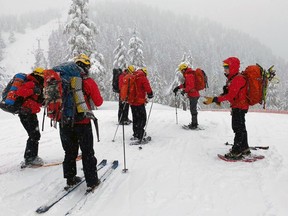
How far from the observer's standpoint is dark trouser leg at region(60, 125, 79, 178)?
544 centimetres

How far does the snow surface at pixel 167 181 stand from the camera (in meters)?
4.90

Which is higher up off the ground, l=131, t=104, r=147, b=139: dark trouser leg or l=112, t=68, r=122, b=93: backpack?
l=112, t=68, r=122, b=93: backpack

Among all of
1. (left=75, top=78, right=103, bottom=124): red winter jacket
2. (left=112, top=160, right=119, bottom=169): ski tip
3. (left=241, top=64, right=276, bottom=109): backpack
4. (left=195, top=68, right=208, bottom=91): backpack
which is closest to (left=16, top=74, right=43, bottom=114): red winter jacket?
(left=75, top=78, right=103, bottom=124): red winter jacket

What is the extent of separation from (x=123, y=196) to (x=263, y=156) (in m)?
3.76

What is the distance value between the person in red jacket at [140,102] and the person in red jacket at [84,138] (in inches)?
139

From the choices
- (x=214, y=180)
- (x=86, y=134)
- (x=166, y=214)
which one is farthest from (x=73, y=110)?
(x=214, y=180)

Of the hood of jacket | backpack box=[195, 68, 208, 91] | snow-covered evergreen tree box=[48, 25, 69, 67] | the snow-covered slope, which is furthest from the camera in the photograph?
the snow-covered slope

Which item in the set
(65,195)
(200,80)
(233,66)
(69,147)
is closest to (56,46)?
(200,80)

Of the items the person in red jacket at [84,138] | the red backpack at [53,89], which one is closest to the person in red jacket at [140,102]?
the person in red jacket at [84,138]

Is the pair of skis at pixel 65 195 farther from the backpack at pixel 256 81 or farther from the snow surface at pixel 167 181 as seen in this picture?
the backpack at pixel 256 81

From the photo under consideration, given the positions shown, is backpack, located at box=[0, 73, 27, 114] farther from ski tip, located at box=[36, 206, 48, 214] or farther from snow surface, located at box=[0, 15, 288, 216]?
ski tip, located at box=[36, 206, 48, 214]

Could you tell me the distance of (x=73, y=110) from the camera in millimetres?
5098

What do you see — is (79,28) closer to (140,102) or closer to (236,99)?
(140,102)

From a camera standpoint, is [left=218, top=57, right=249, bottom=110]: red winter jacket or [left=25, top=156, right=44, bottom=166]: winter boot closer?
[left=218, top=57, right=249, bottom=110]: red winter jacket
